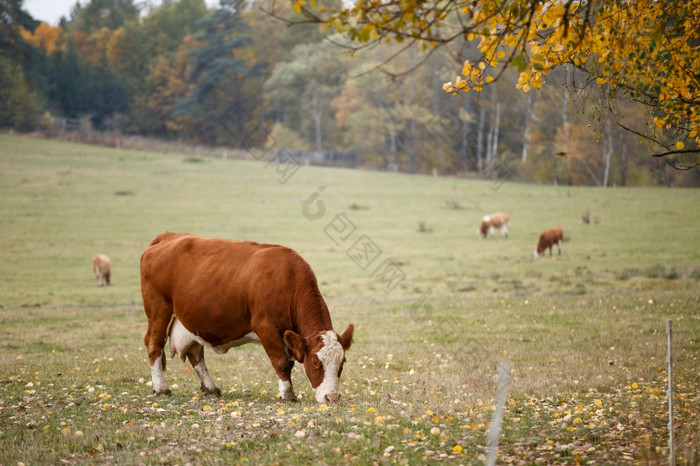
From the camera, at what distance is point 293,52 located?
3275 inches

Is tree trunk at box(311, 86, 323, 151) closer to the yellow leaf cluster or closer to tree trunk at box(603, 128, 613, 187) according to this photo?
tree trunk at box(603, 128, 613, 187)

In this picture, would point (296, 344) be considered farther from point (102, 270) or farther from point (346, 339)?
point (102, 270)

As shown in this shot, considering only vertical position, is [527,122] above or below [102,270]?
above

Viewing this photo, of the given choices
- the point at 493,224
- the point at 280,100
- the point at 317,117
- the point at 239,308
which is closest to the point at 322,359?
the point at 239,308

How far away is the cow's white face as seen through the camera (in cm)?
862

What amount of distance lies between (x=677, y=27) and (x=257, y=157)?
2582 inches

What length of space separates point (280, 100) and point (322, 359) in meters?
76.5

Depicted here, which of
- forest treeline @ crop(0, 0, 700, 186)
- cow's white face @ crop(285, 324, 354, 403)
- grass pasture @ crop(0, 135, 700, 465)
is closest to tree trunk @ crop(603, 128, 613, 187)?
forest treeline @ crop(0, 0, 700, 186)

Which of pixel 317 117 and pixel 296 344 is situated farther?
pixel 317 117

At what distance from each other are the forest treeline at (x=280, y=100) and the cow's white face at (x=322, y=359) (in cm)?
4690

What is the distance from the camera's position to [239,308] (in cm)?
947

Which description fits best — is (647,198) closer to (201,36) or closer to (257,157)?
(257,157)

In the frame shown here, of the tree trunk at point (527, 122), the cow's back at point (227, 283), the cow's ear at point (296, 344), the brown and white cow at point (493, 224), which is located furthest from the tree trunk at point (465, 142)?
the cow's ear at point (296, 344)

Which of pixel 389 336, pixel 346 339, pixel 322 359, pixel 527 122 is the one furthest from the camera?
pixel 527 122
